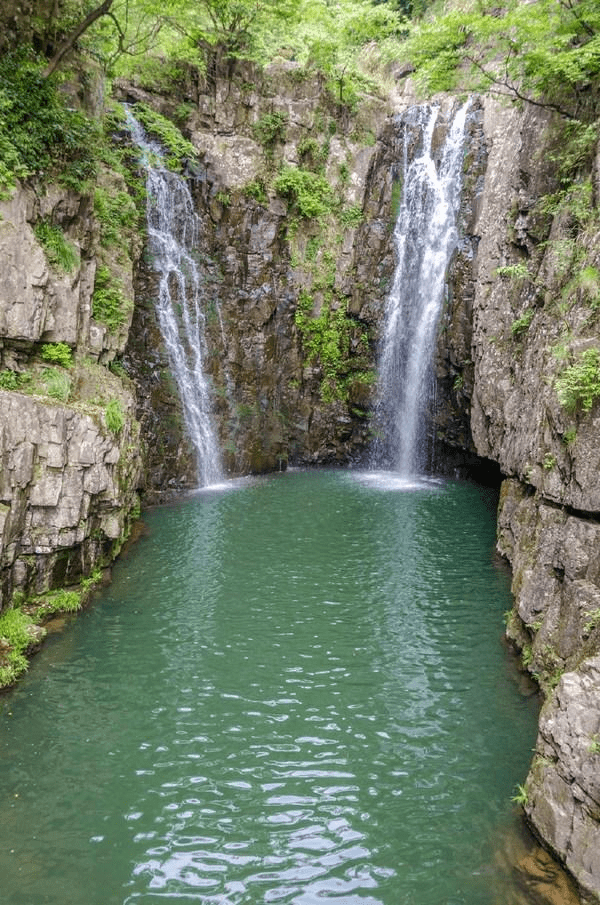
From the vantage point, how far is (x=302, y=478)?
20875mm

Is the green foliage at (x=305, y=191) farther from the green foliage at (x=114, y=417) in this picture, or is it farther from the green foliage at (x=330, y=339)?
the green foliage at (x=114, y=417)

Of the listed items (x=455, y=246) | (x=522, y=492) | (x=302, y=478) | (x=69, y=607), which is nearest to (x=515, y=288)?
(x=522, y=492)

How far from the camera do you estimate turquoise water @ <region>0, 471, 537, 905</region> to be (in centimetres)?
547

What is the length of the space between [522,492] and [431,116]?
15.6 metres

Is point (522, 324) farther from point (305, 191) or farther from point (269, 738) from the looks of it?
point (305, 191)

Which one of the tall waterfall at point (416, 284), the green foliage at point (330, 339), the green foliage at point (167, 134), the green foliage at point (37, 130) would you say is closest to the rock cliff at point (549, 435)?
the tall waterfall at point (416, 284)

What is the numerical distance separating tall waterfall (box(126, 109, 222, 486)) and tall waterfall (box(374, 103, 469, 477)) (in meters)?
6.89

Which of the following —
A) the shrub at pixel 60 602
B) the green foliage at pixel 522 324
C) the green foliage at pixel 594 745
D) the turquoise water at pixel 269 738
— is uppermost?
the green foliage at pixel 522 324

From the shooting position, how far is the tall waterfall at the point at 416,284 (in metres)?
19.9

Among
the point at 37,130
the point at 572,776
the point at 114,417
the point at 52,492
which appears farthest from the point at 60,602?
the point at 37,130

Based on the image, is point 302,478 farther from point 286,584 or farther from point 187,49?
point 187,49

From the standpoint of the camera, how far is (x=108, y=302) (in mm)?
13773

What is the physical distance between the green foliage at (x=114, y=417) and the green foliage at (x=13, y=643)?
3.78 metres

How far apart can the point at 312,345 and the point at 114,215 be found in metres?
8.96
